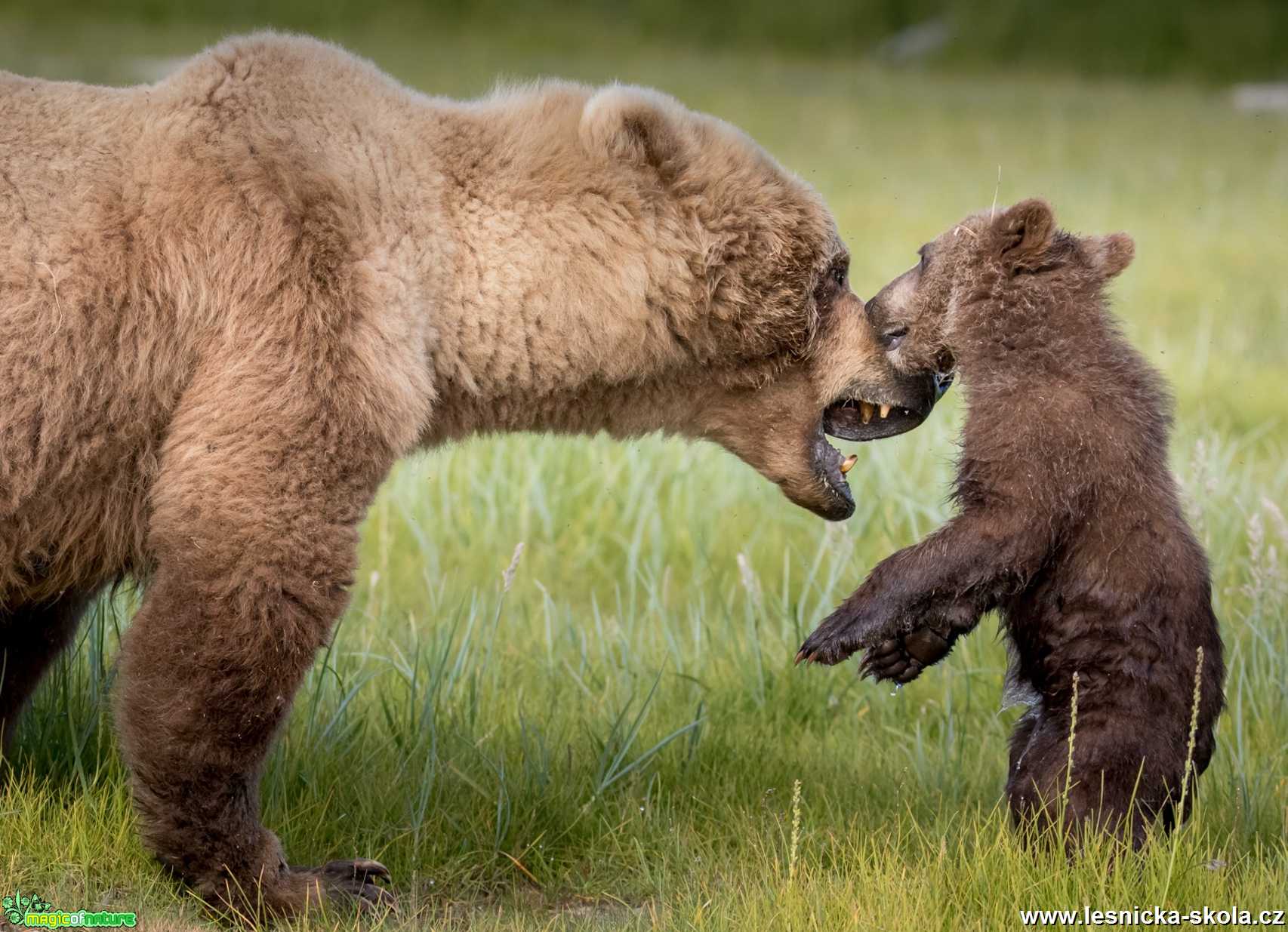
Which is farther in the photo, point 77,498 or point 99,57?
point 99,57

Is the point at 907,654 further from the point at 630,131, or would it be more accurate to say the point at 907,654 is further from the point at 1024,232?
the point at 630,131

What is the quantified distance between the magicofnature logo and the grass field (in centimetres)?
7

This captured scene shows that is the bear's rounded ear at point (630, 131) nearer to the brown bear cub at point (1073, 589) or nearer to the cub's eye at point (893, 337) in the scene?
the cub's eye at point (893, 337)

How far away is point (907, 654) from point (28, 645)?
2.31 m

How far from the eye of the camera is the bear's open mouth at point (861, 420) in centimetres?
437

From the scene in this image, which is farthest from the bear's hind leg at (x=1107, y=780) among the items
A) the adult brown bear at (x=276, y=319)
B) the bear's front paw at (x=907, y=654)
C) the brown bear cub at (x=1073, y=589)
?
the adult brown bear at (x=276, y=319)

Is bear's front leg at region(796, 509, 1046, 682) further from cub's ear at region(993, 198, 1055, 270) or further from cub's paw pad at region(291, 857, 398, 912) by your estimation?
cub's paw pad at region(291, 857, 398, 912)

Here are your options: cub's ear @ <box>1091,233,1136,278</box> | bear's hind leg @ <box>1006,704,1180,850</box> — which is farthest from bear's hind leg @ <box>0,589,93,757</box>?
cub's ear @ <box>1091,233,1136,278</box>

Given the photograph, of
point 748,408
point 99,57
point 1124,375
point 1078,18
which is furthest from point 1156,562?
point 1078,18

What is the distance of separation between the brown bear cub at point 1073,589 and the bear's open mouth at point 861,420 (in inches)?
14.7

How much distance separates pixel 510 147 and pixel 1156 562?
73.6 inches

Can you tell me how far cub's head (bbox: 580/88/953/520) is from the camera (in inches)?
159

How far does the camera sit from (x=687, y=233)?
13.4ft

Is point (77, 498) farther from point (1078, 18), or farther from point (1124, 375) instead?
point (1078, 18)
